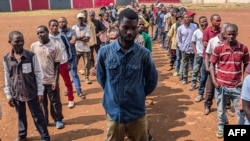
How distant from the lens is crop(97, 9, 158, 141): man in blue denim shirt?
3614 mm

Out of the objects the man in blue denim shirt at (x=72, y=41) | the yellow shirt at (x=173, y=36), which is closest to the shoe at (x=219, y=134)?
the man in blue denim shirt at (x=72, y=41)

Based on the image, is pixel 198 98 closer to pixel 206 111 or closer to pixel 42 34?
pixel 206 111

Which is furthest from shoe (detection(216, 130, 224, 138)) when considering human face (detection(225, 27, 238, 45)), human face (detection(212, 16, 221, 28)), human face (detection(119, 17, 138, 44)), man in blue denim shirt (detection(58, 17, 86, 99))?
man in blue denim shirt (detection(58, 17, 86, 99))

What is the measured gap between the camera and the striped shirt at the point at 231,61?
5.21m

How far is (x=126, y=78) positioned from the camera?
366 centimetres

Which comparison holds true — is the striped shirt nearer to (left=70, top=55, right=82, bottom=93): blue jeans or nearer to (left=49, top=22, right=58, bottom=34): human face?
(left=49, top=22, right=58, bottom=34): human face

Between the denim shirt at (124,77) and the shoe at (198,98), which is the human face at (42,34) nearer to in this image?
the denim shirt at (124,77)

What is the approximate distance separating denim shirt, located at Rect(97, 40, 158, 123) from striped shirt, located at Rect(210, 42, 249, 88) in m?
1.90

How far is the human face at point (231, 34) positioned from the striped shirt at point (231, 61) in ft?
0.46

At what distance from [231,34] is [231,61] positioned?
0.45 meters

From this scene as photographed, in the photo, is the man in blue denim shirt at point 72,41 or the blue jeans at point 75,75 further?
the blue jeans at point 75,75

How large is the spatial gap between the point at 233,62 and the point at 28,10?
136ft

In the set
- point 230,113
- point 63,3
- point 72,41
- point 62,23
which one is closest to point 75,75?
point 72,41

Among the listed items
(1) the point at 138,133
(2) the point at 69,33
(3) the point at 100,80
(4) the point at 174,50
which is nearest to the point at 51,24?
(2) the point at 69,33
